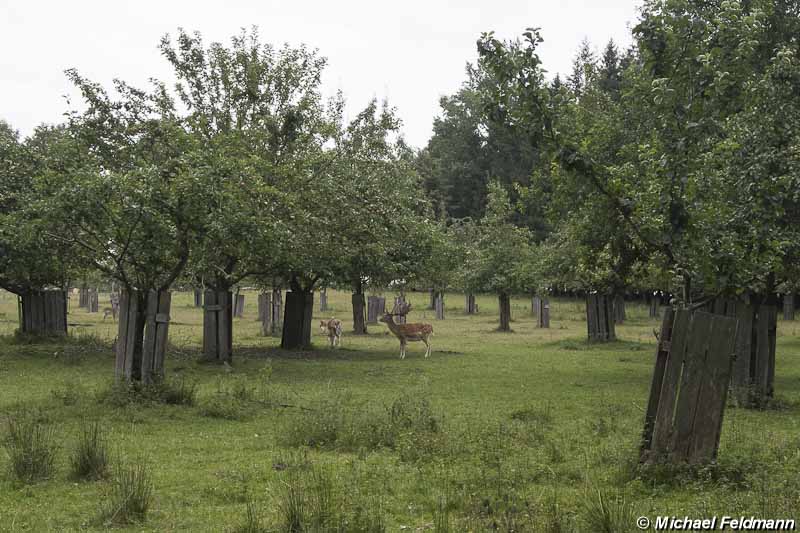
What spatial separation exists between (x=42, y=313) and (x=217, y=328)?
7.03 meters

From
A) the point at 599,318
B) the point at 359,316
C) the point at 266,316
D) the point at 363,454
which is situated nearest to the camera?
the point at 363,454

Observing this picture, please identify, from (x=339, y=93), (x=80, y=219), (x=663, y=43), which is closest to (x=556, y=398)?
(x=663, y=43)

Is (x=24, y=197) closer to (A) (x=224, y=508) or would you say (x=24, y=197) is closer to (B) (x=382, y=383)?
(B) (x=382, y=383)

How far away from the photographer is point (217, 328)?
2128cm

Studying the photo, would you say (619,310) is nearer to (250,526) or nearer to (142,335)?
(142,335)

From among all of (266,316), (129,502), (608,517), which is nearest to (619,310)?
(266,316)

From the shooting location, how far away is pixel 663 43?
12.9 m

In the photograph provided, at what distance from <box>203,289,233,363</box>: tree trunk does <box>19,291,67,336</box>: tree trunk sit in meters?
6.18

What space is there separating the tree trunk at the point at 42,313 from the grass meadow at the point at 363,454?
15.9 feet

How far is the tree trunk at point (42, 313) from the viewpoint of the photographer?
2511 cm

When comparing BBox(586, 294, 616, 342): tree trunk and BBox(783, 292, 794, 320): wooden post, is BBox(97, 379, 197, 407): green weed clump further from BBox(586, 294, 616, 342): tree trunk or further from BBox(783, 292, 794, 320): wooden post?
BBox(783, 292, 794, 320): wooden post

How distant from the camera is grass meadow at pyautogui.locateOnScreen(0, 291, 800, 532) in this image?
723 cm

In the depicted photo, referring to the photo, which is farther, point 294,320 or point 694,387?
point 294,320

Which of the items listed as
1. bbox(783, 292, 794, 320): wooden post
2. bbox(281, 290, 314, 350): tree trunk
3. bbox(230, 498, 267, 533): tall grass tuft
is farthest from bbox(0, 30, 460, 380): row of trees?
bbox(783, 292, 794, 320): wooden post
